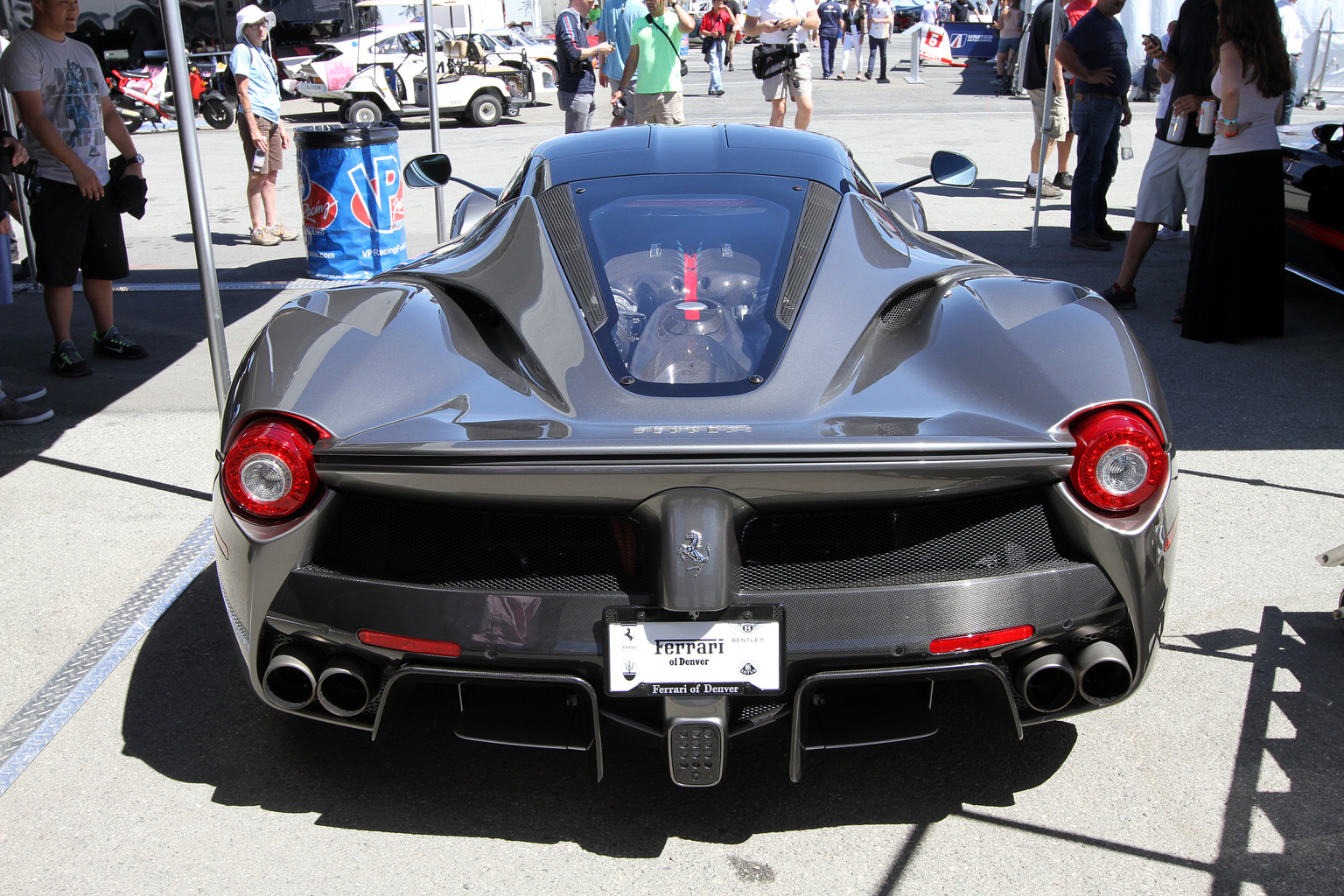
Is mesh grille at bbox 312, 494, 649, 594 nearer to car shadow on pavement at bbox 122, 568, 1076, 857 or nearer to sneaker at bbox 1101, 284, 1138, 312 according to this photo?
car shadow on pavement at bbox 122, 568, 1076, 857

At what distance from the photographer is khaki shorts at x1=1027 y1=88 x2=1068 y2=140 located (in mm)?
9086

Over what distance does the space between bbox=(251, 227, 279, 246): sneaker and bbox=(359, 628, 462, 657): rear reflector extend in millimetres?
7554

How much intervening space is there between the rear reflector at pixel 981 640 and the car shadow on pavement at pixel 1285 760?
639 millimetres

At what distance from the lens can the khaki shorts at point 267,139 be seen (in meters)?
8.23

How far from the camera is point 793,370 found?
2.18 metres

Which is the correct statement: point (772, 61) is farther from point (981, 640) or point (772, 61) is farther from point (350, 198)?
point (981, 640)

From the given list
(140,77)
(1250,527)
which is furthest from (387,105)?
(1250,527)

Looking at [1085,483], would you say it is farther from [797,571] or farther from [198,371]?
[198,371]

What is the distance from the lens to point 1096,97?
311 inches

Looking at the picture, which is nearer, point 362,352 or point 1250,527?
point 362,352

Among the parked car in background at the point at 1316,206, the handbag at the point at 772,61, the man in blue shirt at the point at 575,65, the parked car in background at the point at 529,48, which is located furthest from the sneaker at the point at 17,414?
the parked car in background at the point at 529,48

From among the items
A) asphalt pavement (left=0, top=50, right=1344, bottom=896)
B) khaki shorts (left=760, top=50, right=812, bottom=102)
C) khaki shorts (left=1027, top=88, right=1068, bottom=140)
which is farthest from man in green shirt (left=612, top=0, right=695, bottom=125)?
asphalt pavement (left=0, top=50, right=1344, bottom=896)

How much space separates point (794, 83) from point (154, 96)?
13.5 metres

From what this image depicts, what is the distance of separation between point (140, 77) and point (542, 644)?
20.5 meters
